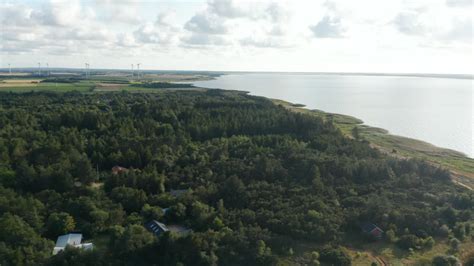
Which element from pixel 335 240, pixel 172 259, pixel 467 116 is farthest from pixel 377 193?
pixel 467 116

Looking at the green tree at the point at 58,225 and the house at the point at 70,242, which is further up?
the green tree at the point at 58,225

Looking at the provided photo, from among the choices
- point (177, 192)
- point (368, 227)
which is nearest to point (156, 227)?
point (177, 192)

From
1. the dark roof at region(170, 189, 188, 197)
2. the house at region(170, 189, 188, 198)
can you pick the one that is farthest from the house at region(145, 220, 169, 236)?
the dark roof at region(170, 189, 188, 197)

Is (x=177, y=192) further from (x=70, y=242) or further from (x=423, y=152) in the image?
(x=423, y=152)

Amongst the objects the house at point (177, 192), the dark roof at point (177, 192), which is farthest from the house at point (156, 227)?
the dark roof at point (177, 192)

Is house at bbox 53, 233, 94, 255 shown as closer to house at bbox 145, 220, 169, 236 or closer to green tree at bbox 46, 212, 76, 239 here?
green tree at bbox 46, 212, 76, 239

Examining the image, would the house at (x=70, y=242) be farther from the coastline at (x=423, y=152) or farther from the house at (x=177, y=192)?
the coastline at (x=423, y=152)
